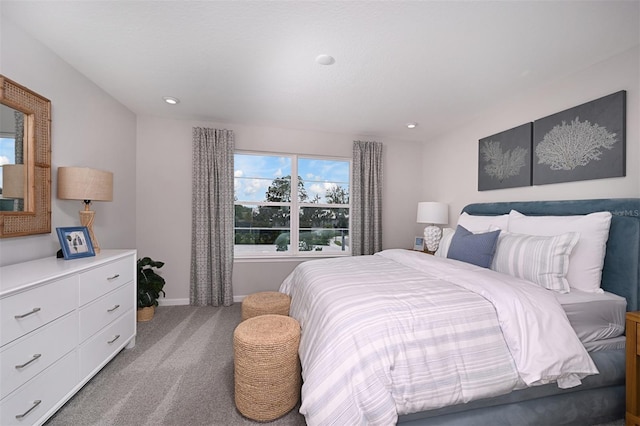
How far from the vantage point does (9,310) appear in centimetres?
123

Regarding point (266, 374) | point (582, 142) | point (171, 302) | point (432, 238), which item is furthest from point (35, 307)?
point (582, 142)

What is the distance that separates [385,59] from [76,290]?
8.92 ft

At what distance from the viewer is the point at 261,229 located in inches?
151

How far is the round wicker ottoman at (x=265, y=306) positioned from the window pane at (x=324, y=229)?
1.61m

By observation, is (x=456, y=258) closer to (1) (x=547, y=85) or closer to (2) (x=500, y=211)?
(2) (x=500, y=211)

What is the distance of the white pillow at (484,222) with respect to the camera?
2436 mm

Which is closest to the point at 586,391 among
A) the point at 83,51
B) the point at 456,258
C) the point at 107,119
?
the point at 456,258

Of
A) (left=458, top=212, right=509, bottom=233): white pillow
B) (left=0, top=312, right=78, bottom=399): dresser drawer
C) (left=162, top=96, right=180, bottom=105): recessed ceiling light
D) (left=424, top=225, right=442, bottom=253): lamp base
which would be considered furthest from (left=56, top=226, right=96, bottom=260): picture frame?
(left=424, top=225, right=442, bottom=253): lamp base

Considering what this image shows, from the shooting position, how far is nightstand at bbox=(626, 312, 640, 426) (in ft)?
4.70

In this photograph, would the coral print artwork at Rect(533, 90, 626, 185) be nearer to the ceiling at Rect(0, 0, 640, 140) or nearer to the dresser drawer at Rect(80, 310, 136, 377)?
the ceiling at Rect(0, 0, 640, 140)

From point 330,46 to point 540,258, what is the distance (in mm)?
2130

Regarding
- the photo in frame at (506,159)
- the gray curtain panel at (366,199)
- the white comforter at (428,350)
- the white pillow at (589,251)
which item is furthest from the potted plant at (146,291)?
the photo in frame at (506,159)

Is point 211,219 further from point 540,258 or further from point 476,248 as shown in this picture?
point 540,258

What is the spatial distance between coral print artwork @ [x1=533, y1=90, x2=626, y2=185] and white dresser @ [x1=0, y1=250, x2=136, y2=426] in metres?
3.77
